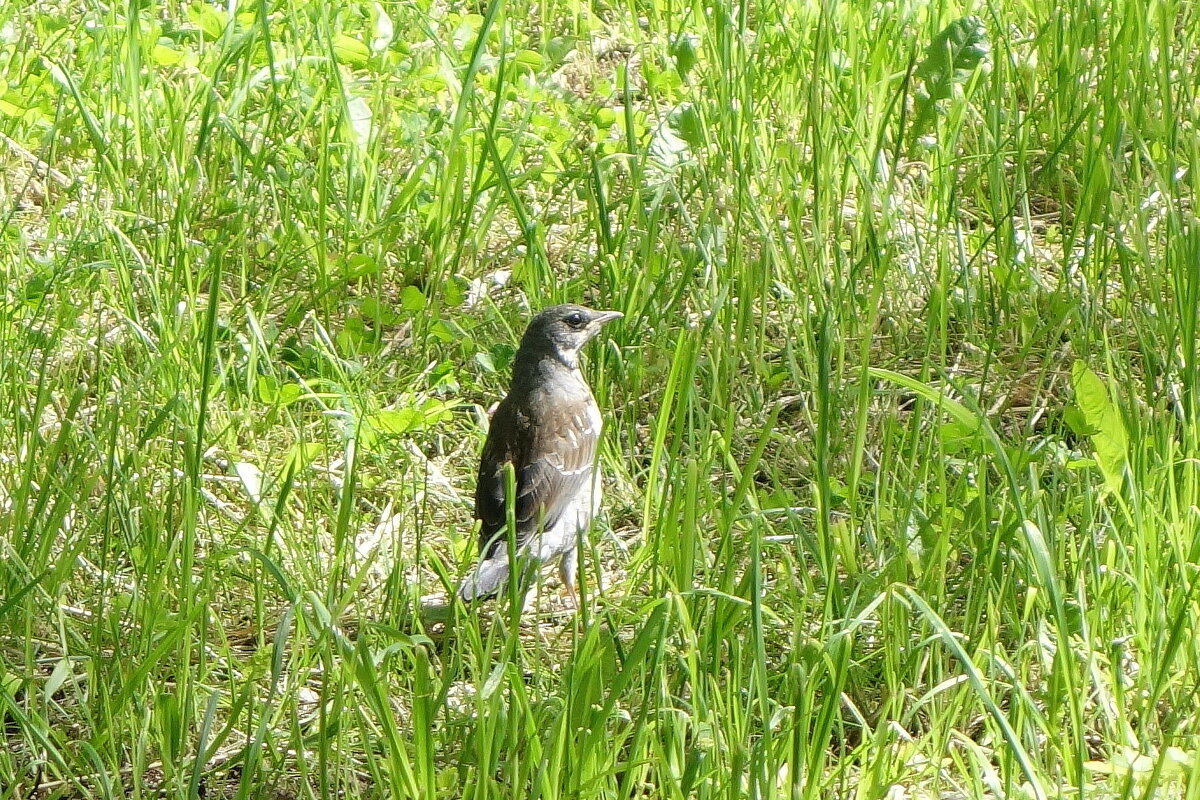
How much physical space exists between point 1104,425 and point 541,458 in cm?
169

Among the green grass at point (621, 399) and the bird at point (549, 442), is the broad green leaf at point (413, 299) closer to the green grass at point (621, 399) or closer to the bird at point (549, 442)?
the green grass at point (621, 399)

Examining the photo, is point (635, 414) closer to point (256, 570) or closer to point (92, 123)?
point (256, 570)

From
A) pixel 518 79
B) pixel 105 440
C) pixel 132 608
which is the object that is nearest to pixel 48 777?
pixel 132 608

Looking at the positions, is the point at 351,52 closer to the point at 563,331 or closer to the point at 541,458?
the point at 563,331

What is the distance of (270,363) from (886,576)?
2.07 metres

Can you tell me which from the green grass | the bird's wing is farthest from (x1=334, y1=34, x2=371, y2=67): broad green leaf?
the bird's wing

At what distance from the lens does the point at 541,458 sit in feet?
14.7

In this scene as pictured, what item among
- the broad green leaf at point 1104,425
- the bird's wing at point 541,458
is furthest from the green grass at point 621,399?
the bird's wing at point 541,458

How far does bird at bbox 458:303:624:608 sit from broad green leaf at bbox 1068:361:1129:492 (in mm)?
1398

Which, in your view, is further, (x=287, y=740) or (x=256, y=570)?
(x=256, y=570)

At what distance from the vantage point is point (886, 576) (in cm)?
336

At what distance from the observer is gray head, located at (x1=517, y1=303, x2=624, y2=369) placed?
4.62 meters

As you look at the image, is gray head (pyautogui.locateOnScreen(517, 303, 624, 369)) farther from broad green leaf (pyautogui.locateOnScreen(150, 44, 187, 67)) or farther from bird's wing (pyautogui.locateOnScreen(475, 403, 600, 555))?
broad green leaf (pyautogui.locateOnScreen(150, 44, 187, 67))

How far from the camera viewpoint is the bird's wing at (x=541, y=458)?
4438 mm
